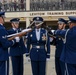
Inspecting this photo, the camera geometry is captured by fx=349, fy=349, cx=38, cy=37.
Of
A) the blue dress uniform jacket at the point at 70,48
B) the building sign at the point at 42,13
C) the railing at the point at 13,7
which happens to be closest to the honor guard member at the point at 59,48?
the blue dress uniform jacket at the point at 70,48

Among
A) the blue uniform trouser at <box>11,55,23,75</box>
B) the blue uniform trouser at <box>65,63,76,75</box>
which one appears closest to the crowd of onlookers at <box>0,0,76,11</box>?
the blue uniform trouser at <box>11,55,23,75</box>

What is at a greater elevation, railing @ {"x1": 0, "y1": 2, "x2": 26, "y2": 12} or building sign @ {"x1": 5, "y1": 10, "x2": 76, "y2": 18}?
railing @ {"x1": 0, "y1": 2, "x2": 26, "y2": 12}

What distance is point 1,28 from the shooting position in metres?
6.57

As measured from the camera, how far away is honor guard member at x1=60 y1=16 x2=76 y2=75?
648 cm

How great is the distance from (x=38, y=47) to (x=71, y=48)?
1407mm

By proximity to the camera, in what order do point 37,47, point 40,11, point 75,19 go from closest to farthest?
point 75,19 → point 37,47 → point 40,11

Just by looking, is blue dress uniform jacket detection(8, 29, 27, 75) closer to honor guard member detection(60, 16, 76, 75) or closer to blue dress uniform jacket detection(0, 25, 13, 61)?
blue dress uniform jacket detection(0, 25, 13, 61)

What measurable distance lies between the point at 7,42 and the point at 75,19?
1.34 metres

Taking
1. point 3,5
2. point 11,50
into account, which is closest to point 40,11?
point 3,5

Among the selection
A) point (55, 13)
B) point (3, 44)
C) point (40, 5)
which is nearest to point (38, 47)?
point (3, 44)

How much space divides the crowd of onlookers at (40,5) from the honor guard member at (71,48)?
23992 mm

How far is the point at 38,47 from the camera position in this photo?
7789 mm

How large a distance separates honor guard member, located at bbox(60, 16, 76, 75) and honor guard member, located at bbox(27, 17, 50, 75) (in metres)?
1.24

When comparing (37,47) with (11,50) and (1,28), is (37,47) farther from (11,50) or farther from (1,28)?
(1,28)
